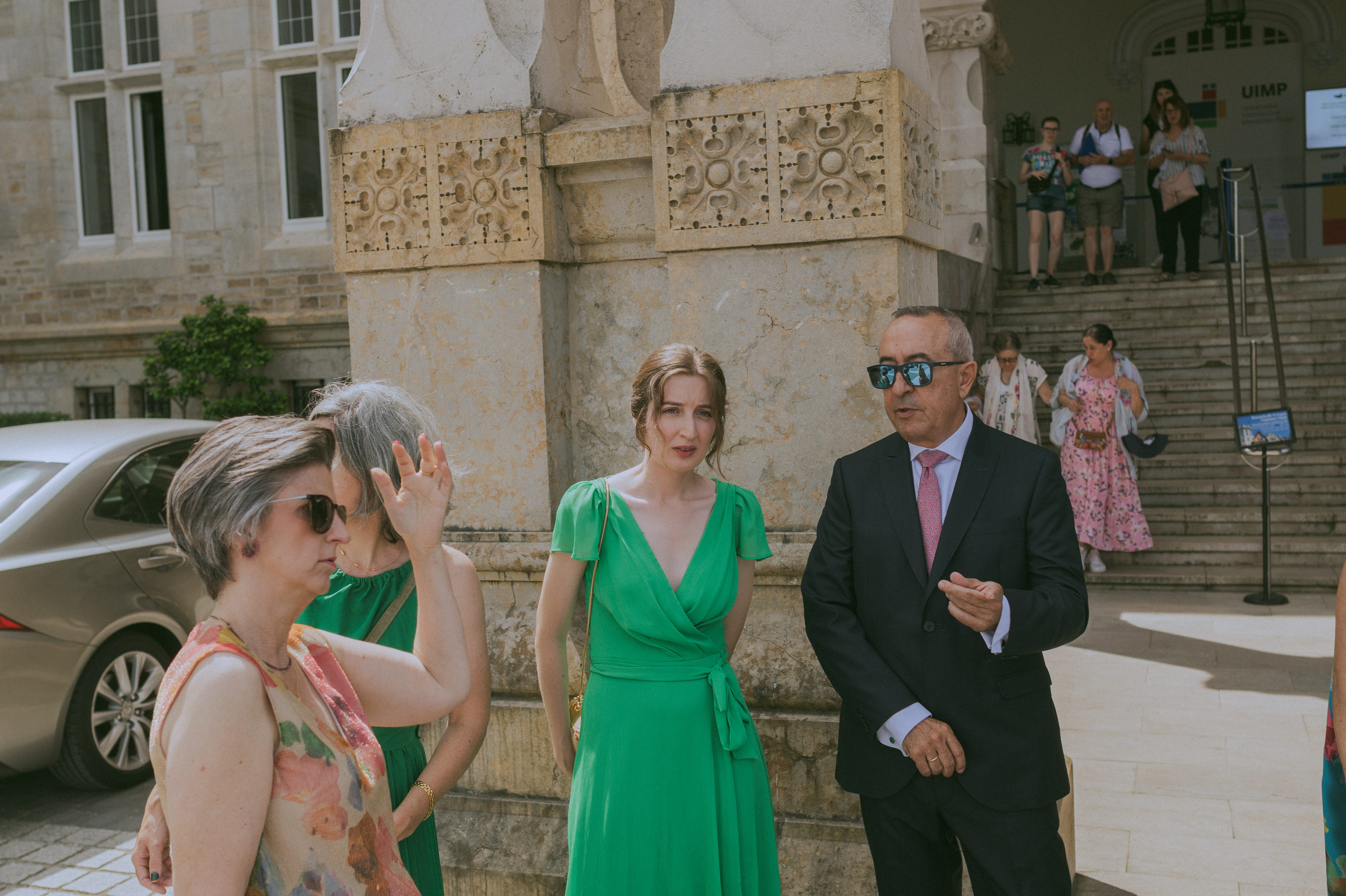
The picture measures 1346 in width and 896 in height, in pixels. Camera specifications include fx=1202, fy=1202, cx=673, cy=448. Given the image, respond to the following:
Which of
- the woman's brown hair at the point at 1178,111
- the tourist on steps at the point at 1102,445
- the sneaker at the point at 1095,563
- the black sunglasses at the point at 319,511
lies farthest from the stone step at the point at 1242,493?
the black sunglasses at the point at 319,511

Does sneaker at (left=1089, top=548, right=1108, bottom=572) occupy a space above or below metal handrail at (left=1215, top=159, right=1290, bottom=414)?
below

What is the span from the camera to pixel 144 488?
604cm

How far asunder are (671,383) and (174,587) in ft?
13.5

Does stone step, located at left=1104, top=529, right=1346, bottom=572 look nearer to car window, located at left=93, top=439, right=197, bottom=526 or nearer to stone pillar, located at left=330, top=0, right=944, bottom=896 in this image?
stone pillar, located at left=330, top=0, right=944, bottom=896

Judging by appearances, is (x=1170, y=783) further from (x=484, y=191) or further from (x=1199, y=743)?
(x=484, y=191)

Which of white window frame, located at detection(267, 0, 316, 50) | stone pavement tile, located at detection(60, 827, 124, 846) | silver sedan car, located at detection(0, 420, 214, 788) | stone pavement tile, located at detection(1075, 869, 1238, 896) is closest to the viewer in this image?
stone pavement tile, located at detection(1075, 869, 1238, 896)

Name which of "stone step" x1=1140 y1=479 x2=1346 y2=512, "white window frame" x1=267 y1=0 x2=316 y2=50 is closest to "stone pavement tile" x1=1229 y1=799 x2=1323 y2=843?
"stone step" x1=1140 y1=479 x2=1346 y2=512

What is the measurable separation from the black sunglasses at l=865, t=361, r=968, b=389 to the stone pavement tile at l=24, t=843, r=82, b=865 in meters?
3.79

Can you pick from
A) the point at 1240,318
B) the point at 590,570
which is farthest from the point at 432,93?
the point at 1240,318

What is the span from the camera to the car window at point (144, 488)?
579 centimetres

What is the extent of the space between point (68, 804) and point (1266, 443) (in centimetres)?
738

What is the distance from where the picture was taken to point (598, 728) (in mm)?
2658

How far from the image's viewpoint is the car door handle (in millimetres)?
5734

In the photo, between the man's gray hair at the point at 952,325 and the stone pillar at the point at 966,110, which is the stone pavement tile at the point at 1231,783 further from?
the stone pillar at the point at 966,110
